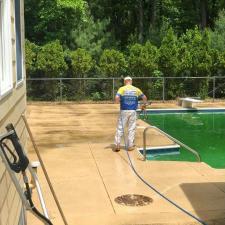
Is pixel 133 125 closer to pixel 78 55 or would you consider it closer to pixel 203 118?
pixel 203 118

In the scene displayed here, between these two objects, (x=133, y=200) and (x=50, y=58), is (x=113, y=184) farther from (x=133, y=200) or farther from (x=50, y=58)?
(x=50, y=58)

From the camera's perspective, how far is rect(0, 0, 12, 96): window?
4.64 m

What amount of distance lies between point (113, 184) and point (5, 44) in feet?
12.4

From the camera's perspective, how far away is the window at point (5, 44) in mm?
4645

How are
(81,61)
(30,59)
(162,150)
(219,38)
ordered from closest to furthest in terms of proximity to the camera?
(162,150), (30,59), (81,61), (219,38)

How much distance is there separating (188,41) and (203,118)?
7295mm

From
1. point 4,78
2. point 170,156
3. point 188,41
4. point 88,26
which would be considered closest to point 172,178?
point 170,156

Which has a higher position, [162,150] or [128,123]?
[128,123]

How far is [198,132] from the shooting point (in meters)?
16.3

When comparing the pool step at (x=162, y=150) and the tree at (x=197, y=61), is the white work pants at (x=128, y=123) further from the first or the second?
the tree at (x=197, y=61)

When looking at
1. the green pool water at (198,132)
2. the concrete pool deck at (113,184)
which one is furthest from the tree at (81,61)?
the concrete pool deck at (113,184)

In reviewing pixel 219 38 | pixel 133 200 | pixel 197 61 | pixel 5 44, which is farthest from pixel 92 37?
pixel 5 44

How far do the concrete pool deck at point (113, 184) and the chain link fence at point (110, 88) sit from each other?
34.1 feet

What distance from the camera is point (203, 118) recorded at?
19953mm
